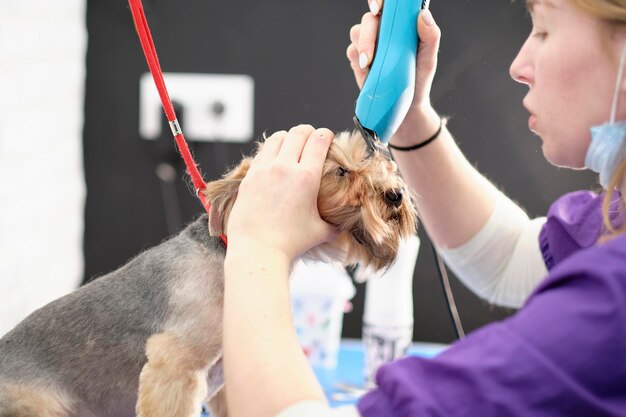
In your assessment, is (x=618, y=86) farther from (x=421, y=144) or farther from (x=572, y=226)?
(x=421, y=144)

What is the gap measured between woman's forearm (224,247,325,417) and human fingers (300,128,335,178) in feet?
0.54

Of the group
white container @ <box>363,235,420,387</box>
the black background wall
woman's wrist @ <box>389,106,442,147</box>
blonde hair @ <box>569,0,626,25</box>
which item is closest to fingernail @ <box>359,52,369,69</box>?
woman's wrist @ <box>389,106,442,147</box>

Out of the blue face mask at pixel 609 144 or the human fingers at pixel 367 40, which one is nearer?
the blue face mask at pixel 609 144

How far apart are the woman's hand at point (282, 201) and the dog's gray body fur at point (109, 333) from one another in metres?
0.31

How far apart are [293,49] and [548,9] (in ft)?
4.75

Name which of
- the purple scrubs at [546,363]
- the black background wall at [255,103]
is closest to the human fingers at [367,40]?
the purple scrubs at [546,363]

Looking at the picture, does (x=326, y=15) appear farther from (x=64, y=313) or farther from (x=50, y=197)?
(x=64, y=313)

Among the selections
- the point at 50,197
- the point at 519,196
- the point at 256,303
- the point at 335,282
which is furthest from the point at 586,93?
the point at 50,197

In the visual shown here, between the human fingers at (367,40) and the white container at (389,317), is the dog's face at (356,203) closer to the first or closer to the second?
the human fingers at (367,40)

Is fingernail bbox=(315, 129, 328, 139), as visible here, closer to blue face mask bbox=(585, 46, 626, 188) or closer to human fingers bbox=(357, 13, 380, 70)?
human fingers bbox=(357, 13, 380, 70)

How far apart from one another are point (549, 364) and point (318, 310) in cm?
128

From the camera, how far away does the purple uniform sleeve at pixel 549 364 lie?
0.50 meters

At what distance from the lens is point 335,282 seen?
1762 millimetres

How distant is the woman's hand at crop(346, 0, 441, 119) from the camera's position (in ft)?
A: 3.29
